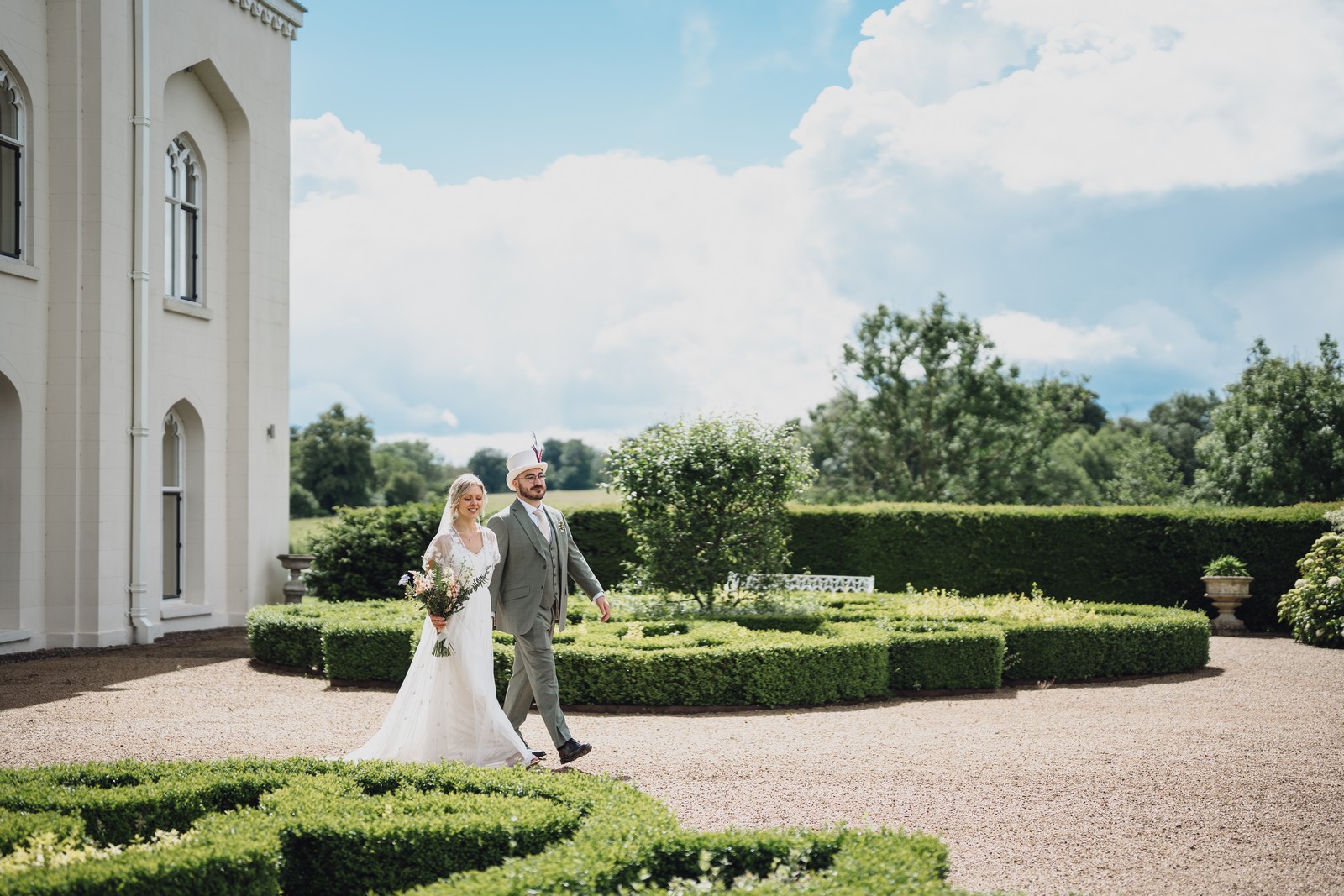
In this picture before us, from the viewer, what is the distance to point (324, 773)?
5.51 meters

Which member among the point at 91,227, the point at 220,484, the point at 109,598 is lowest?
the point at 109,598

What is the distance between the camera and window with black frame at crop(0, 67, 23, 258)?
45.2 feet

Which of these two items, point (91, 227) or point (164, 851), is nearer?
point (164, 851)

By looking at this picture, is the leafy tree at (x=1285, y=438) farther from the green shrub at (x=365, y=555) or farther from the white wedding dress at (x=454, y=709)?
the white wedding dress at (x=454, y=709)

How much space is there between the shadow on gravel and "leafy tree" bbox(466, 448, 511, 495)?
38.7 meters

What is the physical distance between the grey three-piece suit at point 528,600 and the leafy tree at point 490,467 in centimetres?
4623

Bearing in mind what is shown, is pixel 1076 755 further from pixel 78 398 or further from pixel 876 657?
pixel 78 398

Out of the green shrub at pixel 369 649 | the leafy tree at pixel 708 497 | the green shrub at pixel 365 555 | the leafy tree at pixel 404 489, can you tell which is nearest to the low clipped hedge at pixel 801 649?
the green shrub at pixel 369 649

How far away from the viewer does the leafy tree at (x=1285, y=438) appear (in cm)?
3225

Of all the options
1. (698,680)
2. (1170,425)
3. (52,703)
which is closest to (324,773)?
(698,680)

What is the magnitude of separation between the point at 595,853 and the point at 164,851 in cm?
164

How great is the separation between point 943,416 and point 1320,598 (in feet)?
62.5

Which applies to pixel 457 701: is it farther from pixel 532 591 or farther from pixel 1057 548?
pixel 1057 548

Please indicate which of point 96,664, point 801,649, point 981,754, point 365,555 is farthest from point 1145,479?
point 96,664
